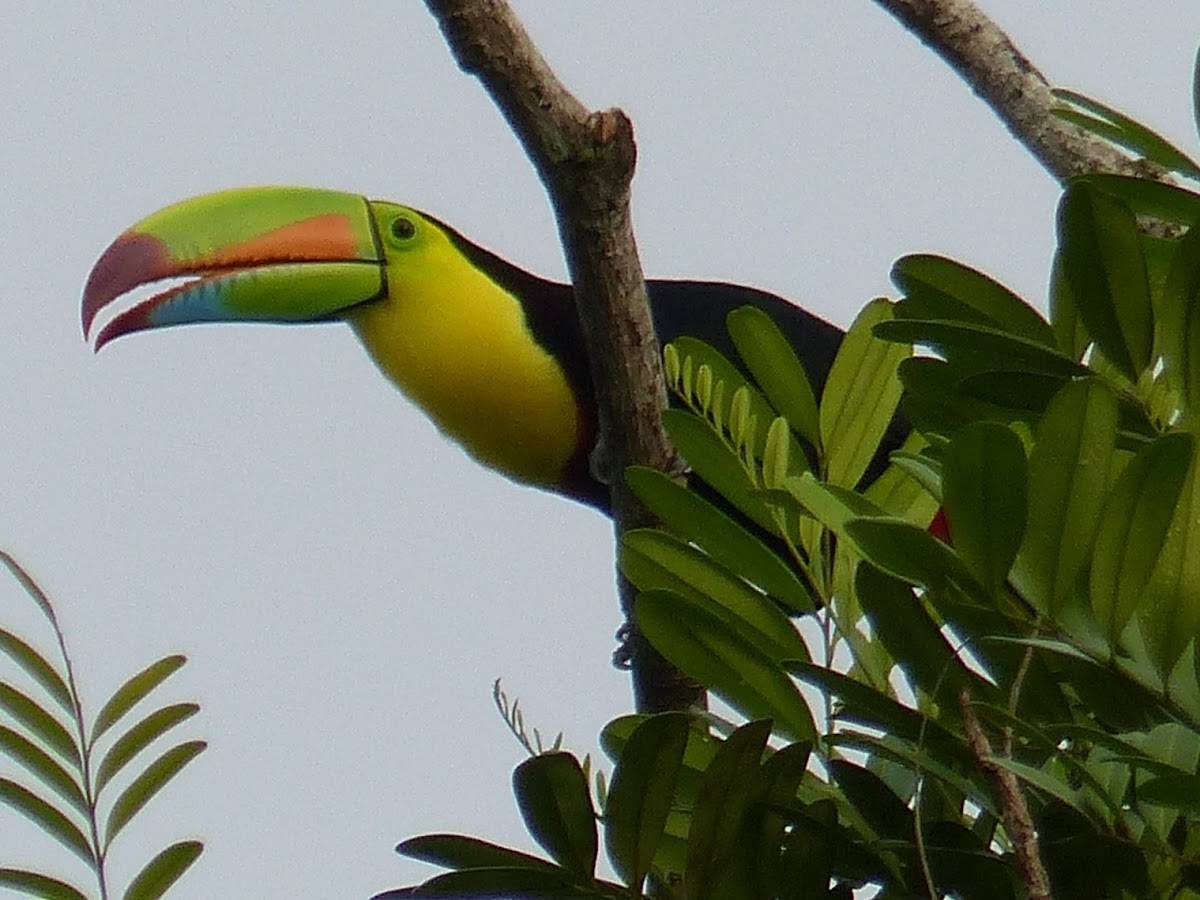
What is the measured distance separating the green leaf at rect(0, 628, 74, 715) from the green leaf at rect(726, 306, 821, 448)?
47 cm

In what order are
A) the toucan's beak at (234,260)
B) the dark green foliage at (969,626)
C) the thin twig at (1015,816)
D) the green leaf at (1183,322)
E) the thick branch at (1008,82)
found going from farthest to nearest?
the toucan's beak at (234,260) → the thick branch at (1008,82) → the green leaf at (1183,322) → the dark green foliage at (969,626) → the thin twig at (1015,816)

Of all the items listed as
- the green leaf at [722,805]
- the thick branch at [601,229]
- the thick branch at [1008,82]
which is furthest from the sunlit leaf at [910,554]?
the thick branch at [1008,82]

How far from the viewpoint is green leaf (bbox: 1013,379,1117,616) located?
0.84m

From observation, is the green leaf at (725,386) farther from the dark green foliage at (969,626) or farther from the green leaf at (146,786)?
the green leaf at (146,786)

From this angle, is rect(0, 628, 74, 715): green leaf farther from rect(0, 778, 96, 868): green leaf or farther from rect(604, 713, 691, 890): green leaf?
rect(604, 713, 691, 890): green leaf

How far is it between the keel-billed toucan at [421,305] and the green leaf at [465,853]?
130 centimetres

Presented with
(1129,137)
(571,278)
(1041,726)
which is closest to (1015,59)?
(571,278)

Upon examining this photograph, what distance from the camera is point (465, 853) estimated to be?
911 millimetres

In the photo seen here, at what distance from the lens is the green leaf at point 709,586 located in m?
1.02

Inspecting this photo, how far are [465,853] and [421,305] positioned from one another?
1403 millimetres

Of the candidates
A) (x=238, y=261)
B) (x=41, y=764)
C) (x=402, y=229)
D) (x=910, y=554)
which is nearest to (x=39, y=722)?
(x=41, y=764)

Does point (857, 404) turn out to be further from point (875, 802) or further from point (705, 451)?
point (875, 802)

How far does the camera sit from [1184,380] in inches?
38.0

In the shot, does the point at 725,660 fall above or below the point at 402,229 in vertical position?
below
